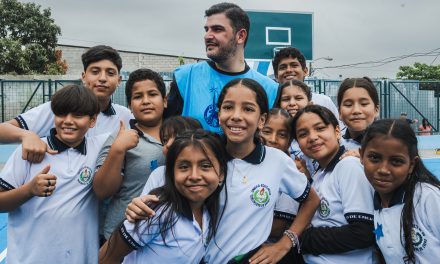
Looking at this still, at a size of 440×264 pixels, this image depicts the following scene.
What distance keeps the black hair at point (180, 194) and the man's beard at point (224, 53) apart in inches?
36.2

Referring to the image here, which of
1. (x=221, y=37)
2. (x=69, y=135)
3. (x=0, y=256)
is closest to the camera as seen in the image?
(x=69, y=135)

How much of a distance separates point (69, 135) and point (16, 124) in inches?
21.3

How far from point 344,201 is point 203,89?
1.29 meters

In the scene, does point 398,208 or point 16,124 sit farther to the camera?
point 16,124

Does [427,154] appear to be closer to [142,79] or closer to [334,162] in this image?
[334,162]

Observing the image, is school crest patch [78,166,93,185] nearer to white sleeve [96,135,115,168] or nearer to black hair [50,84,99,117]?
white sleeve [96,135,115,168]

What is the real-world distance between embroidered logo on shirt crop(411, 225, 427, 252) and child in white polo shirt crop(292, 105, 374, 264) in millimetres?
233

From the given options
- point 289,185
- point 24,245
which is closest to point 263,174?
point 289,185

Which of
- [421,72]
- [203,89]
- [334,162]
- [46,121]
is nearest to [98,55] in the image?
[46,121]

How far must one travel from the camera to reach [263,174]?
2.40 meters

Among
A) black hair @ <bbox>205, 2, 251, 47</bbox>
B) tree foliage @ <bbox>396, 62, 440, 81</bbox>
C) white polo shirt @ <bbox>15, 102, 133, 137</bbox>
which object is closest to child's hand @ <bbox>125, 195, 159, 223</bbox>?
white polo shirt @ <bbox>15, 102, 133, 137</bbox>

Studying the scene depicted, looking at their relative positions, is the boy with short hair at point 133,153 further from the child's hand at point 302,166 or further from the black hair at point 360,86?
the black hair at point 360,86

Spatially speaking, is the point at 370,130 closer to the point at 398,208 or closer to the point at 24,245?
the point at 398,208

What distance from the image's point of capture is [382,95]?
15.4 metres
